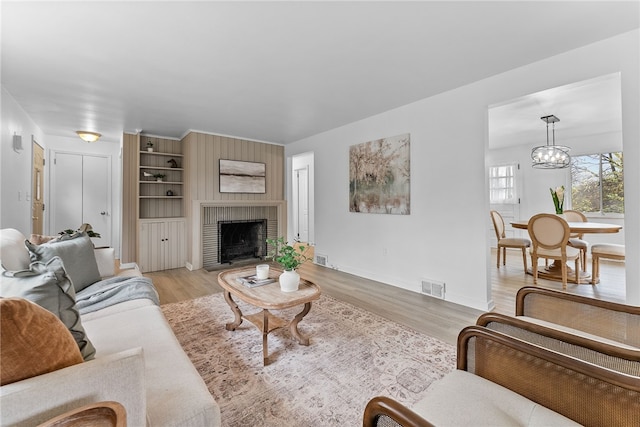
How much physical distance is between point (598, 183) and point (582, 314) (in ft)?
17.8

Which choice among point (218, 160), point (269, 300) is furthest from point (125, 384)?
point (218, 160)

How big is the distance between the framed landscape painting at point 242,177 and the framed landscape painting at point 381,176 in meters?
1.98

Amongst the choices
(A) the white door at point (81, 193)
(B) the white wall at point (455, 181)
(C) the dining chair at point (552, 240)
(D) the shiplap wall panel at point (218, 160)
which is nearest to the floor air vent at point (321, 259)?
(B) the white wall at point (455, 181)

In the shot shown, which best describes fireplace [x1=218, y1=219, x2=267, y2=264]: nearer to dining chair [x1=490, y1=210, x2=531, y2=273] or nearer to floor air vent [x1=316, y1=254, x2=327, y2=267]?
floor air vent [x1=316, y1=254, x2=327, y2=267]

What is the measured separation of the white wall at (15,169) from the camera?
2.79 meters

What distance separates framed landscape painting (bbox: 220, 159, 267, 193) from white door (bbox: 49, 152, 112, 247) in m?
2.63

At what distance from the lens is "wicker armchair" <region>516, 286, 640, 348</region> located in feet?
4.61

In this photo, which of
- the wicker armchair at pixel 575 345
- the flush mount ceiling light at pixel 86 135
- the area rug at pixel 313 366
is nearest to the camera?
the wicker armchair at pixel 575 345

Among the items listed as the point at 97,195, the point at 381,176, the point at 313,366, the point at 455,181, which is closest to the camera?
the point at 313,366

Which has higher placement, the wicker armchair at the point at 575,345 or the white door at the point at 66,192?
the white door at the point at 66,192

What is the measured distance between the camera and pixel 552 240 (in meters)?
3.54

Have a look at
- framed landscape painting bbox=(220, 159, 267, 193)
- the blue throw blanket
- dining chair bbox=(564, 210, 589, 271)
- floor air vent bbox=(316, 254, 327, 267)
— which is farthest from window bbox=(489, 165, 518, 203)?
the blue throw blanket

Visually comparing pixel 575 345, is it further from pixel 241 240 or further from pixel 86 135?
pixel 86 135

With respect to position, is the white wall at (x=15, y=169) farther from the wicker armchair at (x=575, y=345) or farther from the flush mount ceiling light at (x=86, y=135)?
the wicker armchair at (x=575, y=345)
